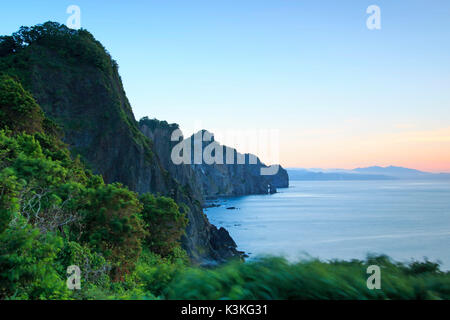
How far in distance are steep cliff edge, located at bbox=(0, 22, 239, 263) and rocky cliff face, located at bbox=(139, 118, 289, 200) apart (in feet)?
127

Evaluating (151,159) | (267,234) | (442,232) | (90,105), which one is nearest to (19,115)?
(90,105)

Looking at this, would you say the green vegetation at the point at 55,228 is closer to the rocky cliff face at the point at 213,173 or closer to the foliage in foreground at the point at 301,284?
the foliage in foreground at the point at 301,284

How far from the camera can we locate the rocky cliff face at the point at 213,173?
8161cm

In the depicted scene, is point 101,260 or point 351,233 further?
point 351,233

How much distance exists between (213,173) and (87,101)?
110964 mm

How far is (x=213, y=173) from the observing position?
146m

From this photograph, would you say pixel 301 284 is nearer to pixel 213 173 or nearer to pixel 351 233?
pixel 351 233

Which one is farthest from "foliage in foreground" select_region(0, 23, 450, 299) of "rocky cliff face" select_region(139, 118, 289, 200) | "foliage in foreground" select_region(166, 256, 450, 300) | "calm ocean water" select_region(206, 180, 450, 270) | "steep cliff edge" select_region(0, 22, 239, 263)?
"rocky cliff face" select_region(139, 118, 289, 200)

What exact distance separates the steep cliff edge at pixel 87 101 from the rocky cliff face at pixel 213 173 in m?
38.6

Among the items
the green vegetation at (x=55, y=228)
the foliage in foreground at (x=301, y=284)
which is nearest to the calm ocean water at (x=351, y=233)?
the green vegetation at (x=55, y=228)

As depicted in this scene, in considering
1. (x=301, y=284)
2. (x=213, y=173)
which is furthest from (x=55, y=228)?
(x=213, y=173)
